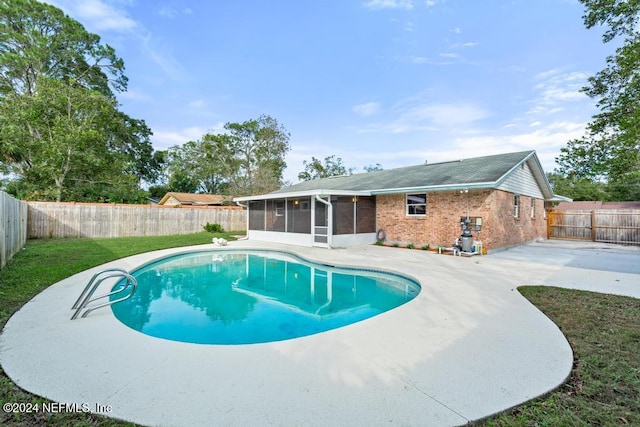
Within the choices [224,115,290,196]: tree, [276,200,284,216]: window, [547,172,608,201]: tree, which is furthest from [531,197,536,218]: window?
[547,172,608,201]: tree

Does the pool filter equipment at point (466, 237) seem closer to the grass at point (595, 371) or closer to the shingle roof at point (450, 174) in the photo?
the shingle roof at point (450, 174)

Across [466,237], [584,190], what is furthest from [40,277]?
[584,190]

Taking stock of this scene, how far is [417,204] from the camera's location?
39.0 ft

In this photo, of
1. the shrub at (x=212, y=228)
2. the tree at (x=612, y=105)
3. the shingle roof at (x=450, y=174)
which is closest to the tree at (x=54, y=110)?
the shrub at (x=212, y=228)

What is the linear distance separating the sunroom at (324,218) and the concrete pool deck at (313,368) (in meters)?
7.59

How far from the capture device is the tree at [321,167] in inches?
1364

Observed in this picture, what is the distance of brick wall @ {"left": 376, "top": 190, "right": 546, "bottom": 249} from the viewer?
1021 cm

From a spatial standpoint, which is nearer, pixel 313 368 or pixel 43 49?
pixel 313 368

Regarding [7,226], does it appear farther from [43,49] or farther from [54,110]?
[43,49]

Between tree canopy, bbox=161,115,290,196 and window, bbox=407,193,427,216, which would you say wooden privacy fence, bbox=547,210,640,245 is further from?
tree canopy, bbox=161,115,290,196

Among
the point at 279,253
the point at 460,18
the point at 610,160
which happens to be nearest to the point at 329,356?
the point at 279,253

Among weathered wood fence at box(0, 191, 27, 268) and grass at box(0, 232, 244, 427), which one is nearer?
grass at box(0, 232, 244, 427)

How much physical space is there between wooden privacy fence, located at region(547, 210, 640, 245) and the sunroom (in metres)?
10.6

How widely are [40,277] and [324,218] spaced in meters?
8.94
